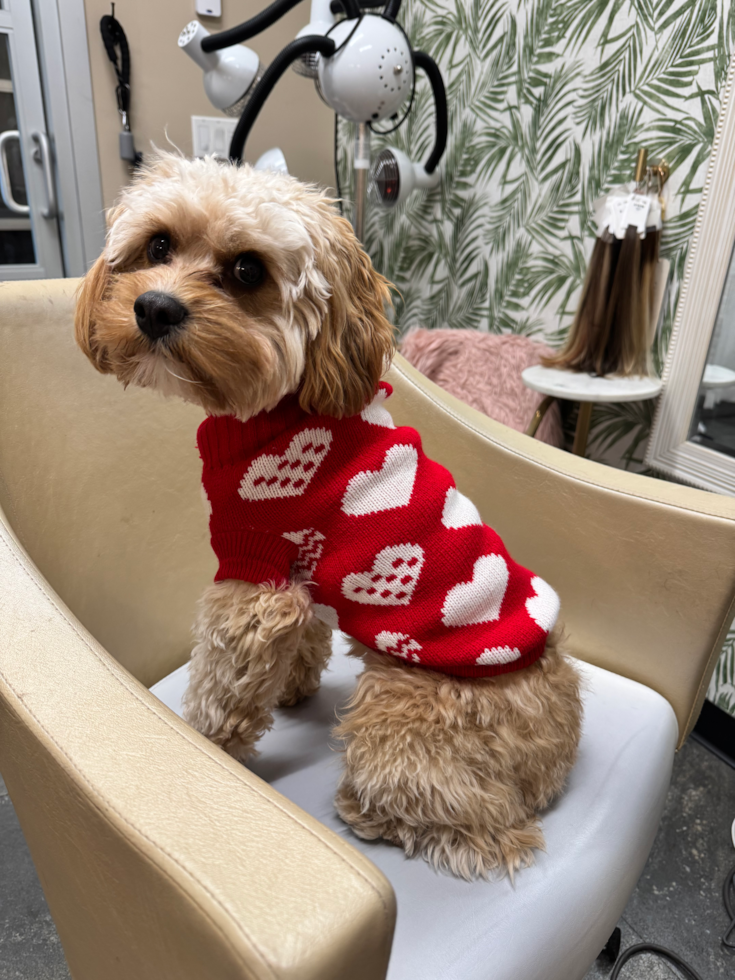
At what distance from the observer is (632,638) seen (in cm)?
98

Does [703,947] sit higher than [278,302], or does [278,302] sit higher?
[278,302]

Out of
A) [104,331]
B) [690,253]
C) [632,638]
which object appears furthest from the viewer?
[690,253]

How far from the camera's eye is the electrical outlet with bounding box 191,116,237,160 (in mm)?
2258

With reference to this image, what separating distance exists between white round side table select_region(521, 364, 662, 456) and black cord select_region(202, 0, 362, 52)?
1.01 metres

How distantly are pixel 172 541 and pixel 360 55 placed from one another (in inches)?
49.7

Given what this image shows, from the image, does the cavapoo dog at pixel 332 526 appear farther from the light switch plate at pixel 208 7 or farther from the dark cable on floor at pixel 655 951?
the light switch plate at pixel 208 7

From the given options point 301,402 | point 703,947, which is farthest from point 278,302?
point 703,947

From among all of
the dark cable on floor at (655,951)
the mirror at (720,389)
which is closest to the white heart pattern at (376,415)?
the dark cable on floor at (655,951)

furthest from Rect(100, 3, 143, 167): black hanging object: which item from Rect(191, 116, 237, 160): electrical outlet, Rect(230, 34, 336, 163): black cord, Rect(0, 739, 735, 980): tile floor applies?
Rect(0, 739, 735, 980): tile floor

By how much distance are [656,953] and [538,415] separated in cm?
112

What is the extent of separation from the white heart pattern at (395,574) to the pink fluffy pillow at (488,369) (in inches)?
40.9

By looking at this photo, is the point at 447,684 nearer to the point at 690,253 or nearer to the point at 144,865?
the point at 144,865

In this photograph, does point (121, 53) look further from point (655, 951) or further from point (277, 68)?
point (655, 951)

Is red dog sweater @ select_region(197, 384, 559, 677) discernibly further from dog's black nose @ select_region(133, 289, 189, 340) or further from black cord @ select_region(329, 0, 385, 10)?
black cord @ select_region(329, 0, 385, 10)
